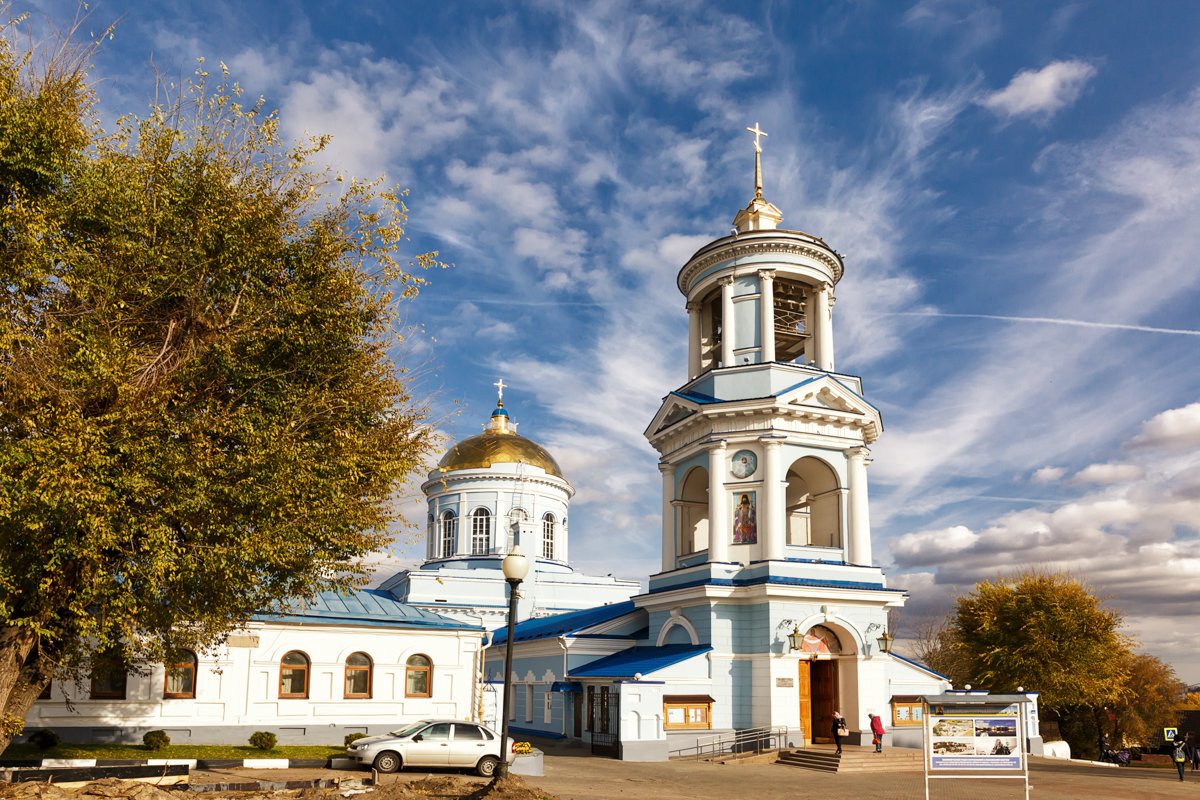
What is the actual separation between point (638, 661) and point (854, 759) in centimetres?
796

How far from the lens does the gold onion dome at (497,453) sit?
183 feet

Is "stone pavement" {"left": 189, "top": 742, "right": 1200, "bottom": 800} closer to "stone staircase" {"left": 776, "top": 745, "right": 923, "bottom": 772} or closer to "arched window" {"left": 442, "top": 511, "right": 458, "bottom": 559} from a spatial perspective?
"stone staircase" {"left": 776, "top": 745, "right": 923, "bottom": 772}

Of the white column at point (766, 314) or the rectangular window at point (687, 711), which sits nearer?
the rectangular window at point (687, 711)

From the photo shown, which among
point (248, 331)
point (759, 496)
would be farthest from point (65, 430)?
point (759, 496)

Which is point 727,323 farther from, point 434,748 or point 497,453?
point 497,453

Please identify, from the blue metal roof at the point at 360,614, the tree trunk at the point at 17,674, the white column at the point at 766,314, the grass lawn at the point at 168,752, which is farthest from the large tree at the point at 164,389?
the white column at the point at 766,314

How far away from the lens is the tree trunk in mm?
14016

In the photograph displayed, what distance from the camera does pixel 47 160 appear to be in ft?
46.9

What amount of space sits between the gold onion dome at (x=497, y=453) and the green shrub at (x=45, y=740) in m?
34.9

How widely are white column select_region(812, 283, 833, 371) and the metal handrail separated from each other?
42.5 feet

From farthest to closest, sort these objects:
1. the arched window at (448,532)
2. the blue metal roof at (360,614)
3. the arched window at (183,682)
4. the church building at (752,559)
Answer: the arched window at (448,532)
the church building at (752,559)
the blue metal roof at (360,614)
the arched window at (183,682)

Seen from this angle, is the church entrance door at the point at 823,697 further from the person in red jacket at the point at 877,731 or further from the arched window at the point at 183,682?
the arched window at the point at 183,682

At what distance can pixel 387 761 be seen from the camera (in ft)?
66.0

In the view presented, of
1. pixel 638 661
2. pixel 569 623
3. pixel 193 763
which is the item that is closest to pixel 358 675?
pixel 193 763
